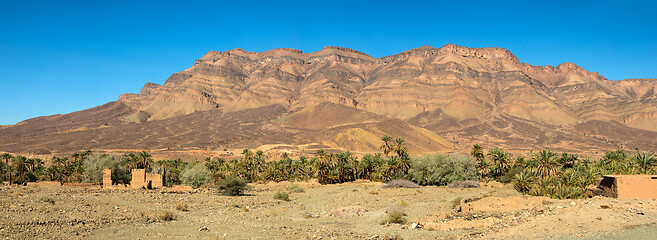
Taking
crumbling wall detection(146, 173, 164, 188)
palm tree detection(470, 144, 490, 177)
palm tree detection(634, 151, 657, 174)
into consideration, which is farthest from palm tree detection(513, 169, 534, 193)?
crumbling wall detection(146, 173, 164, 188)

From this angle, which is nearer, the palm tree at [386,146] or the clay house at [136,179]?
the clay house at [136,179]

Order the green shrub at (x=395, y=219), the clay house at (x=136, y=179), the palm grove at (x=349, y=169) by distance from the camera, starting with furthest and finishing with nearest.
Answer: the palm grove at (x=349, y=169)
the clay house at (x=136, y=179)
the green shrub at (x=395, y=219)

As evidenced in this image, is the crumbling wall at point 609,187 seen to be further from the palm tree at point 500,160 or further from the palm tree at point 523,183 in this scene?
the palm tree at point 500,160

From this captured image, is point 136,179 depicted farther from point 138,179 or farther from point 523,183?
point 523,183

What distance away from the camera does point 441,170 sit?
55.6m

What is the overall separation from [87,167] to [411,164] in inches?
1792

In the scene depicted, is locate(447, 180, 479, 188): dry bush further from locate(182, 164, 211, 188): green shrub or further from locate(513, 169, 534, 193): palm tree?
locate(182, 164, 211, 188): green shrub

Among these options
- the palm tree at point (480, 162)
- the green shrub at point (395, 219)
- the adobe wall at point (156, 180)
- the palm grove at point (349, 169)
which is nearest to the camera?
the green shrub at point (395, 219)

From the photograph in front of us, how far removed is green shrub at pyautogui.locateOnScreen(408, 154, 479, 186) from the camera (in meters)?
55.3

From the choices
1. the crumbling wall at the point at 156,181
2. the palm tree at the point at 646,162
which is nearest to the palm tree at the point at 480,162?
the palm tree at the point at 646,162

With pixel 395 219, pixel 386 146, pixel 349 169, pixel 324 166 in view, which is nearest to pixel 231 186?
pixel 395 219

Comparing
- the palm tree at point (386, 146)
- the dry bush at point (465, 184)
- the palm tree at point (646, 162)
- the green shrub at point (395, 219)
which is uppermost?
the palm tree at point (386, 146)

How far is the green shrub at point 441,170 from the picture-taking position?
55.3 m

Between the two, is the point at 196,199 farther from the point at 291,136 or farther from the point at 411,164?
the point at 291,136
